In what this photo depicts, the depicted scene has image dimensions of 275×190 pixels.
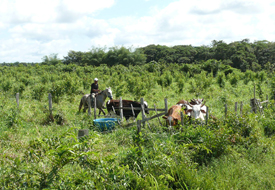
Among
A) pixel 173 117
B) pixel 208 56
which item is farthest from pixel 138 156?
pixel 208 56

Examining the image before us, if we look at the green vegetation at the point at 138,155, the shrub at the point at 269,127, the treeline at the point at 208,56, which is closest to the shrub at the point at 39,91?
the green vegetation at the point at 138,155

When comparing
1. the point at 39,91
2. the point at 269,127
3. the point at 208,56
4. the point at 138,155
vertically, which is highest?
the point at 208,56

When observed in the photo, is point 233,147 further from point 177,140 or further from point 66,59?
point 66,59

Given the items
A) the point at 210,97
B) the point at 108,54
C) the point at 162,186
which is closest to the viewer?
the point at 162,186

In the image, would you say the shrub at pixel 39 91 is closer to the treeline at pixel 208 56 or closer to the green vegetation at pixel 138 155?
the green vegetation at pixel 138 155

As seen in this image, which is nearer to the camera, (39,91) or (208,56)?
(39,91)

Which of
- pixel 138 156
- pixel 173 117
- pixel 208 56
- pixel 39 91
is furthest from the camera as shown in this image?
pixel 208 56

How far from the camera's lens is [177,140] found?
560cm

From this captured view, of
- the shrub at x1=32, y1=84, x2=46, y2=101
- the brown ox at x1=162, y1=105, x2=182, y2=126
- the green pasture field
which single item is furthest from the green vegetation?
the shrub at x1=32, y1=84, x2=46, y2=101

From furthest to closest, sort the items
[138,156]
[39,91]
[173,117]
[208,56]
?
[208,56]
[39,91]
[173,117]
[138,156]

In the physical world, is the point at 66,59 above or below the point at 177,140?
above

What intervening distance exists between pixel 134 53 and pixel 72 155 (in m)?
41.1

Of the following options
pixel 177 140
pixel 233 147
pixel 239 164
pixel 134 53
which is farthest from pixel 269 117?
pixel 134 53

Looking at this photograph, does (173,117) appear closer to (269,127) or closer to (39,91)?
(269,127)
